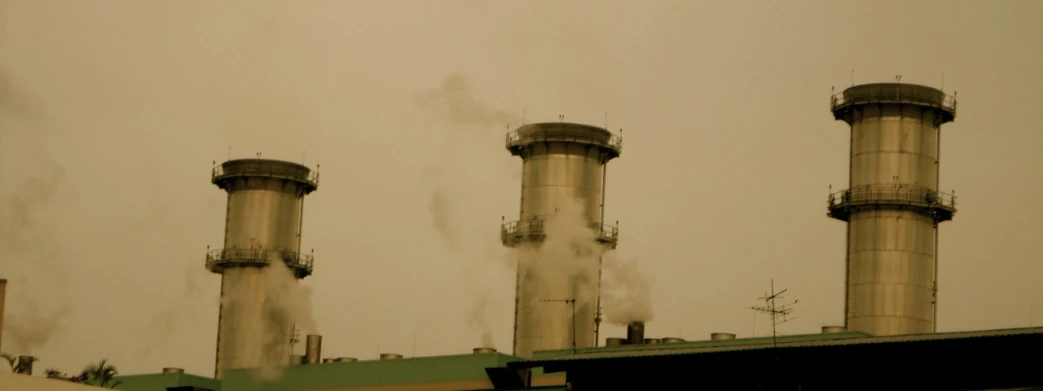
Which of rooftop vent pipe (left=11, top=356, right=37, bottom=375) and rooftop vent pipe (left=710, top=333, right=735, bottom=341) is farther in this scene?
rooftop vent pipe (left=11, top=356, right=37, bottom=375)

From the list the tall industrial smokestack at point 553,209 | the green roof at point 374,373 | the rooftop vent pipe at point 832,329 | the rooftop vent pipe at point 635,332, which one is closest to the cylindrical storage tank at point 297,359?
the green roof at point 374,373

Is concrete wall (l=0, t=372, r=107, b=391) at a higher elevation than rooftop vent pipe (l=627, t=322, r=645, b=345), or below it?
below

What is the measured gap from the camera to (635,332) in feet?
238

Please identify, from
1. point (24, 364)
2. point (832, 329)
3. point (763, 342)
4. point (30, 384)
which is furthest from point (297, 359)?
point (30, 384)

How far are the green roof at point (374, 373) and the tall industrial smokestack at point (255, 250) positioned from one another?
260 inches

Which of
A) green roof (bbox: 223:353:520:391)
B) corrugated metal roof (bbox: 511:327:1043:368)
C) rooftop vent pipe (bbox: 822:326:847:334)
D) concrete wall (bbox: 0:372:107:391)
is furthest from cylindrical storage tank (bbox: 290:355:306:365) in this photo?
concrete wall (bbox: 0:372:107:391)

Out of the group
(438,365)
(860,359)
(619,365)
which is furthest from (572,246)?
(860,359)

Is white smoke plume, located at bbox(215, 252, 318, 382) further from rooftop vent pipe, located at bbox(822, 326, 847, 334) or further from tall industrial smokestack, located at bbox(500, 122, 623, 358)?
rooftop vent pipe, located at bbox(822, 326, 847, 334)

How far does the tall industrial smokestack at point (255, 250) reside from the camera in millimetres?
83812

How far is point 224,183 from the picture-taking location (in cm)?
8725

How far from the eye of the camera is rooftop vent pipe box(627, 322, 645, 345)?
71.3 meters

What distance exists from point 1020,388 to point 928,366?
96.0 inches

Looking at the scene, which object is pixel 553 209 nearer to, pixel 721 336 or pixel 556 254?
pixel 556 254

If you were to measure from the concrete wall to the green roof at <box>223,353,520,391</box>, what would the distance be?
75.8 ft
